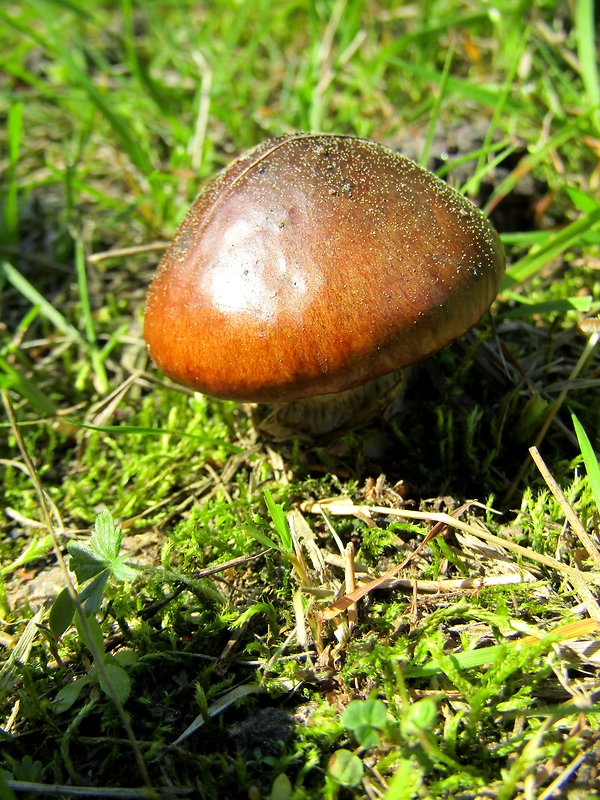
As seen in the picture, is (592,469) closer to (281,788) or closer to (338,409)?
(338,409)

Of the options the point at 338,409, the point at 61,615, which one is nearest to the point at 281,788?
the point at 61,615

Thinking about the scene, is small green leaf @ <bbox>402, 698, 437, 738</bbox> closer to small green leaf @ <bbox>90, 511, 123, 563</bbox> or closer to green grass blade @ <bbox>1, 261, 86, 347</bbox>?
small green leaf @ <bbox>90, 511, 123, 563</bbox>

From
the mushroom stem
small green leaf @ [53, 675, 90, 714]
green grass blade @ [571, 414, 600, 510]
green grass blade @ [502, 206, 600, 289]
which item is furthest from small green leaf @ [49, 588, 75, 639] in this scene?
green grass blade @ [502, 206, 600, 289]

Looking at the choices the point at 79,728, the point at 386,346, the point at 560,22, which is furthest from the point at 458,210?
the point at 560,22

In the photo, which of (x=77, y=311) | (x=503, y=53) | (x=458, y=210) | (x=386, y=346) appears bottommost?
(x=77, y=311)

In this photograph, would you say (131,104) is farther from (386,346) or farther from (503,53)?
(386,346)
